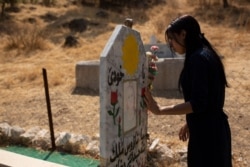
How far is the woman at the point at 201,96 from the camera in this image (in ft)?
6.03

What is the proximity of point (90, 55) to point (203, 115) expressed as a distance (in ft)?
29.7

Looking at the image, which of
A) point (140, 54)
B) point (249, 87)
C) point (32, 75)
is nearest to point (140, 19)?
point (32, 75)

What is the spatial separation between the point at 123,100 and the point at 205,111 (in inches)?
16.7

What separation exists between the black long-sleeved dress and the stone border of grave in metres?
1.88

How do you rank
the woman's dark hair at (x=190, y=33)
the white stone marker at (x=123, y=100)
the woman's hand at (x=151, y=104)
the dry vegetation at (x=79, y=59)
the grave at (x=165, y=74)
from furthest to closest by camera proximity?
1. the grave at (x=165, y=74)
2. the dry vegetation at (x=79, y=59)
3. the woman's hand at (x=151, y=104)
4. the woman's dark hair at (x=190, y=33)
5. the white stone marker at (x=123, y=100)

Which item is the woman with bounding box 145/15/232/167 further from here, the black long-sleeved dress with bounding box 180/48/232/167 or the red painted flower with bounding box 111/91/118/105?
the red painted flower with bounding box 111/91/118/105

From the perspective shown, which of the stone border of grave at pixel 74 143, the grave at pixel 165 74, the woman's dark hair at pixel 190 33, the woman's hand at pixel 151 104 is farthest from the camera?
the grave at pixel 165 74

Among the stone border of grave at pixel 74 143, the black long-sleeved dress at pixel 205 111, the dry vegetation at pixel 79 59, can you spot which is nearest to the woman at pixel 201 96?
the black long-sleeved dress at pixel 205 111

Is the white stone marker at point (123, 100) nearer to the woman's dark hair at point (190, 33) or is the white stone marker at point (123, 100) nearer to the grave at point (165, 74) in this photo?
the woman's dark hair at point (190, 33)

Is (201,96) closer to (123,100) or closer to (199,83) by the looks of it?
(199,83)

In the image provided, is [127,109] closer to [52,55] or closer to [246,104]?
[246,104]

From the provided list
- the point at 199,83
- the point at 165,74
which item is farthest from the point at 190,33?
the point at 165,74

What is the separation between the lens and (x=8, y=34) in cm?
1406

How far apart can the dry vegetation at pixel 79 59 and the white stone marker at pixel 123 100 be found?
2164 millimetres
